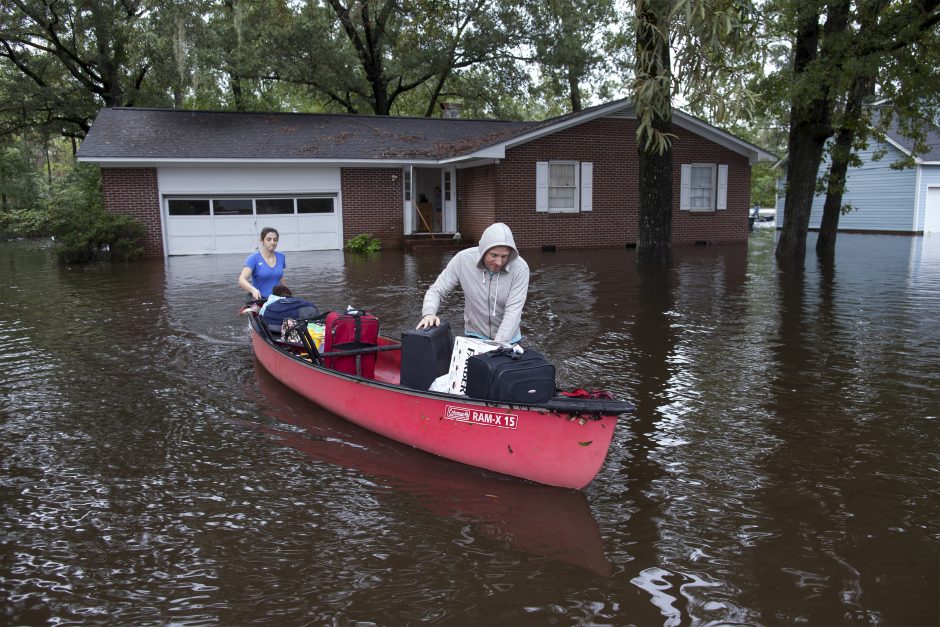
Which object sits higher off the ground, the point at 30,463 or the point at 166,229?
the point at 166,229

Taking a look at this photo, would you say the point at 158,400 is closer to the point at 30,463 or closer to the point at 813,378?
the point at 30,463

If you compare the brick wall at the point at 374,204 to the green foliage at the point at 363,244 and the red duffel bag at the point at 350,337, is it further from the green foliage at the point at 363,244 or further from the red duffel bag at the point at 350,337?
the red duffel bag at the point at 350,337

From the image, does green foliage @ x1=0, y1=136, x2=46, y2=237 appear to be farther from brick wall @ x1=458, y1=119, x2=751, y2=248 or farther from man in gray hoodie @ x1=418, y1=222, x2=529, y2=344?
man in gray hoodie @ x1=418, y1=222, x2=529, y2=344

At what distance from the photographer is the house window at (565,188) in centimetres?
2347

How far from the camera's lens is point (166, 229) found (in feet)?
72.6

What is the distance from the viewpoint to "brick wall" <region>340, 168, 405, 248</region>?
23.8m

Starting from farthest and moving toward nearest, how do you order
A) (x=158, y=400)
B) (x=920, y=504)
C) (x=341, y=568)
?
(x=158, y=400) → (x=920, y=504) → (x=341, y=568)

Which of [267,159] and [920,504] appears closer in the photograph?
[920,504]

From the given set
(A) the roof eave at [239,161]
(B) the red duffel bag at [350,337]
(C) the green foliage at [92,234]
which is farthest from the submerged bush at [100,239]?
(B) the red duffel bag at [350,337]

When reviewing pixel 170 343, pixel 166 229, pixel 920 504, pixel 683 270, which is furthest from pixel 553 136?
pixel 920 504

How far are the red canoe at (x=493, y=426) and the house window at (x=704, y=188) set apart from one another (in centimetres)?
2115

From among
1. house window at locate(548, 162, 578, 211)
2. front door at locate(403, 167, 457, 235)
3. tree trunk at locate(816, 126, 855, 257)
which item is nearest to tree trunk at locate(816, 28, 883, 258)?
tree trunk at locate(816, 126, 855, 257)

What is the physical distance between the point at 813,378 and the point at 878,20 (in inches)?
428


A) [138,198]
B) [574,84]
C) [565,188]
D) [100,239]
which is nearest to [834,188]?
[565,188]
